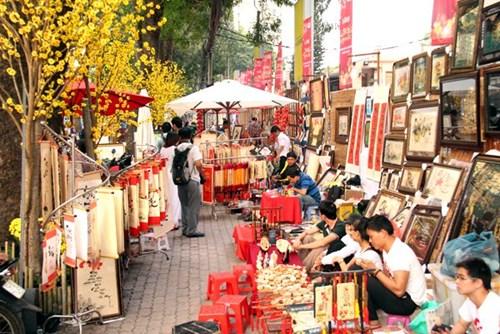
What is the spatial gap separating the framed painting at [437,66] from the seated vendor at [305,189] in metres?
3.31

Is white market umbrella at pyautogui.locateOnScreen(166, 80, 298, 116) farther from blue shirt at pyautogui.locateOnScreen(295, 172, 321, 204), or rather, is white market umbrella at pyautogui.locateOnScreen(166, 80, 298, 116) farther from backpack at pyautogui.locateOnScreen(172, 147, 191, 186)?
blue shirt at pyautogui.locateOnScreen(295, 172, 321, 204)

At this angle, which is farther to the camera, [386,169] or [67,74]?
[386,169]

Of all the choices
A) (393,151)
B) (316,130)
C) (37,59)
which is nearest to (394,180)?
(393,151)

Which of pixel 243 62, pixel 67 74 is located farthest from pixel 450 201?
pixel 243 62

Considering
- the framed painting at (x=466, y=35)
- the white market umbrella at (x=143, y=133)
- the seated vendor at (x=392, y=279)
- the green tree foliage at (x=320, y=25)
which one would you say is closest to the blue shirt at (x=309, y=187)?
the framed painting at (x=466, y=35)

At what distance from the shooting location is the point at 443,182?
6465mm

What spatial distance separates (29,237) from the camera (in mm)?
6105

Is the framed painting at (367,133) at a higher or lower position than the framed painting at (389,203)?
higher

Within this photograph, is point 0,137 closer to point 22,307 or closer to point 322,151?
point 22,307

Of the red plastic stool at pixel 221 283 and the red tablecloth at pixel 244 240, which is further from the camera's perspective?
the red tablecloth at pixel 244 240

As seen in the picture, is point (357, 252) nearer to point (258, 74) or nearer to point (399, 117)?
point (399, 117)

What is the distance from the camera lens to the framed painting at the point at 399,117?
7.91m

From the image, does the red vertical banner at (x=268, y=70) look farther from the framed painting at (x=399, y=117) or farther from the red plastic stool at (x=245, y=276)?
the red plastic stool at (x=245, y=276)

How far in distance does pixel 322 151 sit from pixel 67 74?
7233mm
